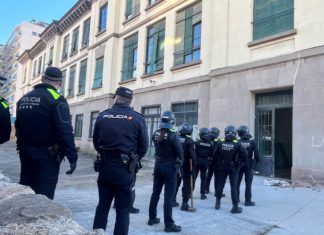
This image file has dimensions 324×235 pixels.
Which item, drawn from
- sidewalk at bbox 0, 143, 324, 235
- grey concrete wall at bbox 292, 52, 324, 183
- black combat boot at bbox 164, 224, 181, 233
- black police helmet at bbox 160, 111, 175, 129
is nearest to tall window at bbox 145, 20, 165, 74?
grey concrete wall at bbox 292, 52, 324, 183

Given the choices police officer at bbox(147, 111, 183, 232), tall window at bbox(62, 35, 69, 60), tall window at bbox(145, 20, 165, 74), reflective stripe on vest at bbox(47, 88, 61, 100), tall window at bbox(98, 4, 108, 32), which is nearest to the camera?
reflective stripe on vest at bbox(47, 88, 61, 100)

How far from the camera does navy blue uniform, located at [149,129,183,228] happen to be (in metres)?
5.74

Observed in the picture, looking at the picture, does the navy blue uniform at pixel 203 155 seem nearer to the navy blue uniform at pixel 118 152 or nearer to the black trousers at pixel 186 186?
the black trousers at pixel 186 186

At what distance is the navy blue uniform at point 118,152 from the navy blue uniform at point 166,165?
1.54m

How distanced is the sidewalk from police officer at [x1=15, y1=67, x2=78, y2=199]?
185 cm

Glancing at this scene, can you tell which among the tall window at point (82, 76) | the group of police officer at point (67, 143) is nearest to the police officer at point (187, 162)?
the group of police officer at point (67, 143)

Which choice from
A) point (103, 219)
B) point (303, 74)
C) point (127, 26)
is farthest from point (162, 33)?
point (103, 219)

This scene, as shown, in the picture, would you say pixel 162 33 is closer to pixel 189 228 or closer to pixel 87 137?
pixel 87 137

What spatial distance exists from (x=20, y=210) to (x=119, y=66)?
20.1 m

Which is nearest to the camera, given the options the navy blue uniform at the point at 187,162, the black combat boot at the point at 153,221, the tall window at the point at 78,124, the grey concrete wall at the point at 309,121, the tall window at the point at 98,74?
the black combat boot at the point at 153,221

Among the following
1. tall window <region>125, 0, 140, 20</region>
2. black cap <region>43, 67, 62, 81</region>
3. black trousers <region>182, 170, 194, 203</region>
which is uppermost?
tall window <region>125, 0, 140, 20</region>

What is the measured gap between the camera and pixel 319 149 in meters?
9.84

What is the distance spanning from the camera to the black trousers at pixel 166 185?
18.4ft

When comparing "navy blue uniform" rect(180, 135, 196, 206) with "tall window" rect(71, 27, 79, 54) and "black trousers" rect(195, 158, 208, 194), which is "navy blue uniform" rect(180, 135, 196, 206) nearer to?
"black trousers" rect(195, 158, 208, 194)
